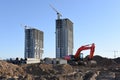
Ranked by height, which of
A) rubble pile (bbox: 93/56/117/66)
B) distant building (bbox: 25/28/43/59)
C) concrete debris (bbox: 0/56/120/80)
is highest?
distant building (bbox: 25/28/43/59)

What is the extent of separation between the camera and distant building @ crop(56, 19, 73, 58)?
14462 centimetres

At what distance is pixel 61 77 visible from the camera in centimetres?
4669

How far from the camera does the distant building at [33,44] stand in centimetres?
15427

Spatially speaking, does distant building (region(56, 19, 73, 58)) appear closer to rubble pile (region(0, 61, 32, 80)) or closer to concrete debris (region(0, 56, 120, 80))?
concrete debris (region(0, 56, 120, 80))

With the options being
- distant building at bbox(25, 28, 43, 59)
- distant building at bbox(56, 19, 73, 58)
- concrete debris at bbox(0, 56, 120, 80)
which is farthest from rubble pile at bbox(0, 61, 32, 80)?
distant building at bbox(25, 28, 43, 59)

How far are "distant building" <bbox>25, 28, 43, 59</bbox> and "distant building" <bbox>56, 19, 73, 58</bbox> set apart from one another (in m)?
16.2

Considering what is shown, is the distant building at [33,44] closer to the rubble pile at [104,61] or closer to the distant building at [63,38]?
the distant building at [63,38]

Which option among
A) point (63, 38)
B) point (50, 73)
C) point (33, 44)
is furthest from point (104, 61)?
point (33, 44)

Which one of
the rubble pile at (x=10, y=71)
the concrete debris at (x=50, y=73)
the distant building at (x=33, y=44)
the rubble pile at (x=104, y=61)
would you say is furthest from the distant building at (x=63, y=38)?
the rubble pile at (x=10, y=71)

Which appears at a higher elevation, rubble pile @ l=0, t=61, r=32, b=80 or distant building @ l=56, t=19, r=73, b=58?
distant building @ l=56, t=19, r=73, b=58

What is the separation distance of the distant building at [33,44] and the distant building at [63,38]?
639 inches

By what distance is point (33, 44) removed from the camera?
541 feet

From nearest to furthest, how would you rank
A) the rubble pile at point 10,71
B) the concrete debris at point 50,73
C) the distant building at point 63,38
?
the concrete debris at point 50,73 < the rubble pile at point 10,71 < the distant building at point 63,38

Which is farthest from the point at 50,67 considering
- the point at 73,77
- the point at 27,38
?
the point at 27,38
